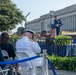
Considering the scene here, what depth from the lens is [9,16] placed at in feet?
162

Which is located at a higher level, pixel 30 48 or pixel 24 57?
pixel 30 48

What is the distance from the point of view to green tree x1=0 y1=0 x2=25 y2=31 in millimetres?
46688

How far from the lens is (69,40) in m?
13.2

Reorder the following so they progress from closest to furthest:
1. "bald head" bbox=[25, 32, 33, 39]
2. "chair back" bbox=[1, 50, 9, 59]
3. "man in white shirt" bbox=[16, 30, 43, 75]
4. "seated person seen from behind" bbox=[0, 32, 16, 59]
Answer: "man in white shirt" bbox=[16, 30, 43, 75] → "chair back" bbox=[1, 50, 9, 59] → "bald head" bbox=[25, 32, 33, 39] → "seated person seen from behind" bbox=[0, 32, 16, 59]

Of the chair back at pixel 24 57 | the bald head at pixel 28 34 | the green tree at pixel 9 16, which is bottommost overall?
the chair back at pixel 24 57

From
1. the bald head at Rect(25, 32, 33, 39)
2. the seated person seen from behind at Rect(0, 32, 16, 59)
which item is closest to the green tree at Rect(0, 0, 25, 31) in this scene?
the seated person seen from behind at Rect(0, 32, 16, 59)

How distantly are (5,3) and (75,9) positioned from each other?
34.1 m

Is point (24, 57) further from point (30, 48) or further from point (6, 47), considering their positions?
point (6, 47)

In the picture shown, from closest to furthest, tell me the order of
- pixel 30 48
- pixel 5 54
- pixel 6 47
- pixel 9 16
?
1. pixel 30 48
2. pixel 5 54
3. pixel 6 47
4. pixel 9 16

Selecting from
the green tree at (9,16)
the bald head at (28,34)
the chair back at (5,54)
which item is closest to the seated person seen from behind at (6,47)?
the chair back at (5,54)

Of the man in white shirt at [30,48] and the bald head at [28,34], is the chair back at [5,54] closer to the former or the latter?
the man in white shirt at [30,48]

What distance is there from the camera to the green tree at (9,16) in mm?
46688

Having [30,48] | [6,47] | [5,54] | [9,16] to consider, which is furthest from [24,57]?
[9,16]

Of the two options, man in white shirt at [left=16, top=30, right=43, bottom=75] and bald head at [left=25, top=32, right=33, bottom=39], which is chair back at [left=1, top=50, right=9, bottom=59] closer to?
man in white shirt at [left=16, top=30, right=43, bottom=75]
